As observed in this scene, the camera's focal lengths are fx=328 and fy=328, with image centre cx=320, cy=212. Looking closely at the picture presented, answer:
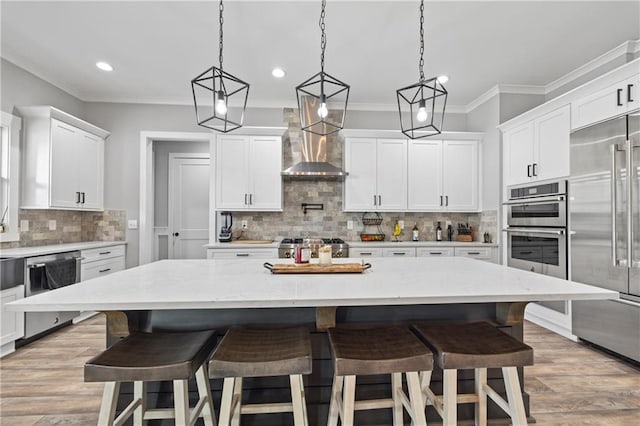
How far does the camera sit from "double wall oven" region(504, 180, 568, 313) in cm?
316

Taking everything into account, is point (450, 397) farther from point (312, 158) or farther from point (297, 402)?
point (312, 158)

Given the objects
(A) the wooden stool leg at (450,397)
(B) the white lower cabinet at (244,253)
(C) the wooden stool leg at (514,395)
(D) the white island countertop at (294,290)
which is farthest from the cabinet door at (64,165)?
(C) the wooden stool leg at (514,395)

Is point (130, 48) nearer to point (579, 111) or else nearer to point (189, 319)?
point (189, 319)

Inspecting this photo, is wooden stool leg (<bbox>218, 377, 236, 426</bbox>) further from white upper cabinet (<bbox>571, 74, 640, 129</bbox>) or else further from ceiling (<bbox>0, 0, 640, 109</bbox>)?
white upper cabinet (<bbox>571, 74, 640, 129</bbox>)

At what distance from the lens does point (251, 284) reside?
1546mm

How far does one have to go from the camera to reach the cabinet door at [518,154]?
3641mm

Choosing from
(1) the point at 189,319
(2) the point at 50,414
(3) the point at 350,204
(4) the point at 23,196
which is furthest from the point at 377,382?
(4) the point at 23,196

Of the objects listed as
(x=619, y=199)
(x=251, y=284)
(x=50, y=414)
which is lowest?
(x=50, y=414)

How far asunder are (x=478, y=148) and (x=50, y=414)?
503 centimetres

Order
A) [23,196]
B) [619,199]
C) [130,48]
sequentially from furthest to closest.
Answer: [23,196], [130,48], [619,199]

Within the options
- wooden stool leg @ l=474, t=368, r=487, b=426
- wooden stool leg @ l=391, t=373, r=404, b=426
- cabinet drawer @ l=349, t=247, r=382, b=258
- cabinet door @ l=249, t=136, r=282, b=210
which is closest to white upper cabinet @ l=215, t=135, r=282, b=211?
cabinet door @ l=249, t=136, r=282, b=210

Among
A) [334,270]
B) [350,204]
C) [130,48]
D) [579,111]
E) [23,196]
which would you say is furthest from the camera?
[350,204]

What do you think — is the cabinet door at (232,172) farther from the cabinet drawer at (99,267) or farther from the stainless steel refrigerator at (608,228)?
the stainless steel refrigerator at (608,228)

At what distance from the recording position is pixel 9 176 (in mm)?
3301
